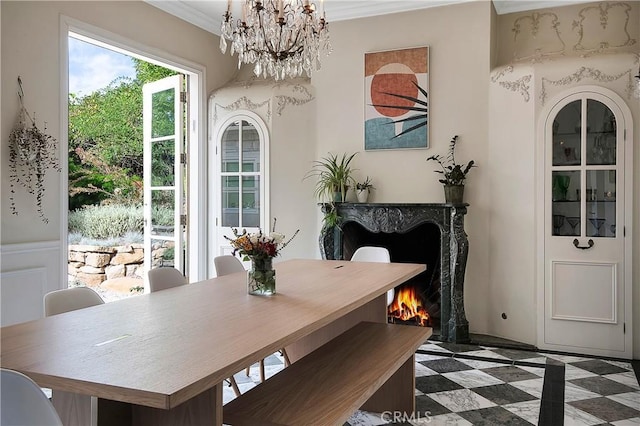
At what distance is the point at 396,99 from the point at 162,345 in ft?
12.5

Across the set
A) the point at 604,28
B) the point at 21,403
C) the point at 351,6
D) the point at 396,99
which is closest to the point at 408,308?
the point at 396,99

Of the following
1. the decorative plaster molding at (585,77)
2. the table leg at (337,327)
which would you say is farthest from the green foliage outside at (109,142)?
the decorative plaster molding at (585,77)

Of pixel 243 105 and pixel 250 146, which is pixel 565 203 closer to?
pixel 250 146

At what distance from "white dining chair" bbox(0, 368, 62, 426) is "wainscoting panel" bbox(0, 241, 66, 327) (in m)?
2.51

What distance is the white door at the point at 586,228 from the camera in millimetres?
4230

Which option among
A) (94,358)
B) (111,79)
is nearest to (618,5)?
(94,358)

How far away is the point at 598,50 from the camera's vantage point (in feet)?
14.8

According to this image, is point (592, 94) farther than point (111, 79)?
No

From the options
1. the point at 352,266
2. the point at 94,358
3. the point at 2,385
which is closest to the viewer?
the point at 2,385

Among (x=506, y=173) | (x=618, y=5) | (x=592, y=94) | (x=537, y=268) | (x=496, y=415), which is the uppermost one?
(x=618, y=5)

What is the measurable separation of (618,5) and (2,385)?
206 inches

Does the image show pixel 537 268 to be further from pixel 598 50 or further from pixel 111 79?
pixel 111 79

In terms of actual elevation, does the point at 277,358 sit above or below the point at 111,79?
below

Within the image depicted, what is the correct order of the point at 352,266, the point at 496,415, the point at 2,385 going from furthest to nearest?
the point at 352,266
the point at 496,415
the point at 2,385
